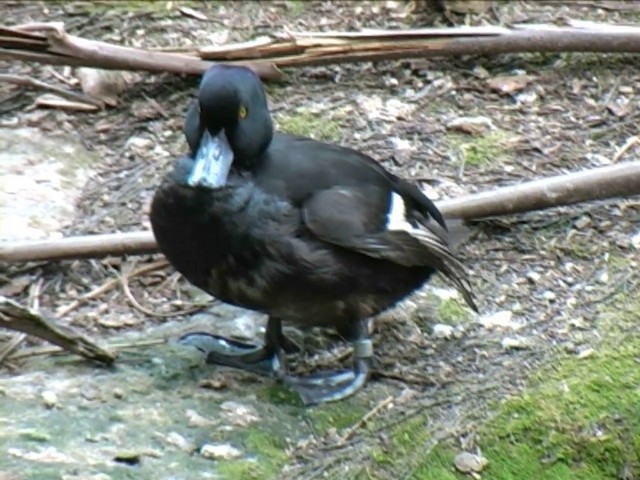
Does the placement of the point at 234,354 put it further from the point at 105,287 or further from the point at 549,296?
the point at 549,296

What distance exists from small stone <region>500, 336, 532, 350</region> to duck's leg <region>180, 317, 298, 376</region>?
748 mm

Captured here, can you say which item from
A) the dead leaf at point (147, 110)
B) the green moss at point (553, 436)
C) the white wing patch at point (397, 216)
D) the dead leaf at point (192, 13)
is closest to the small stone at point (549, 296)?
the green moss at point (553, 436)

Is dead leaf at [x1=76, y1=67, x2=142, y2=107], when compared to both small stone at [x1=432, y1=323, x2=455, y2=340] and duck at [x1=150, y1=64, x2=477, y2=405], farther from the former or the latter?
small stone at [x1=432, y1=323, x2=455, y2=340]

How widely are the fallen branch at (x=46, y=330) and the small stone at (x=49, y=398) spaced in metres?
0.23

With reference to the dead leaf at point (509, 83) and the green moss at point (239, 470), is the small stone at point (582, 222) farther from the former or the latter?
the green moss at point (239, 470)

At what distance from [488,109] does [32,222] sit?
2.07 meters

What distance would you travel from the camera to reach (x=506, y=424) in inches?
166

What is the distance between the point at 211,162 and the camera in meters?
4.23

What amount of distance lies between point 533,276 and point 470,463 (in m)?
1.14

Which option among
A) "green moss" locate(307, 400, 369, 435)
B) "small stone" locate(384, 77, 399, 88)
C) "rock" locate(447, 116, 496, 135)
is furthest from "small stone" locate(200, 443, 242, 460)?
"small stone" locate(384, 77, 399, 88)

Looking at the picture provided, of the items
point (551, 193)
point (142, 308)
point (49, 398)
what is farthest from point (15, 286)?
point (551, 193)

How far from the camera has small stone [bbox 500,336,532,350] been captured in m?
4.64

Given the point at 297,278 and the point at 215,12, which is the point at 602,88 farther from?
the point at 297,278

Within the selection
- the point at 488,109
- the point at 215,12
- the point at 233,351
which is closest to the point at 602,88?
the point at 488,109
